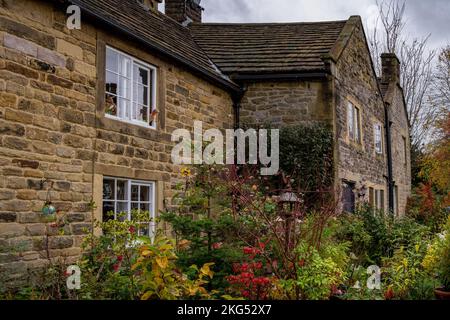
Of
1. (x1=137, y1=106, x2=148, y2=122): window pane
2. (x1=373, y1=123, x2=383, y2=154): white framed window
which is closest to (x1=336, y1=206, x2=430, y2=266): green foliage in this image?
(x1=137, y1=106, x2=148, y2=122): window pane

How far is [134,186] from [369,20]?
3250 centimetres

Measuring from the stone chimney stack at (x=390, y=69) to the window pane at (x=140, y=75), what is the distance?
16.4 meters

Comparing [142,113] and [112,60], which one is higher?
[112,60]

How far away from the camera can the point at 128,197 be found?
9.91 metres

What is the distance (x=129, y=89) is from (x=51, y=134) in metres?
2.42

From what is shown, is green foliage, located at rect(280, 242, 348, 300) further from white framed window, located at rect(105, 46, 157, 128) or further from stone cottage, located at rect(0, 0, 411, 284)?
white framed window, located at rect(105, 46, 157, 128)

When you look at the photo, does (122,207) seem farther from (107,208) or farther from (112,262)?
(112,262)

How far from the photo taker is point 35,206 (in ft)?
25.6

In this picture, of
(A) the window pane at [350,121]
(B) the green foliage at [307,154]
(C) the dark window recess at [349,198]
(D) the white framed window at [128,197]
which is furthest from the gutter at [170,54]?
(C) the dark window recess at [349,198]

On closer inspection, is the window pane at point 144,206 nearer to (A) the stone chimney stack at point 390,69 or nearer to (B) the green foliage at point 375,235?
(B) the green foliage at point 375,235

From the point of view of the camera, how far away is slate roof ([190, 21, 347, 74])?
1450cm

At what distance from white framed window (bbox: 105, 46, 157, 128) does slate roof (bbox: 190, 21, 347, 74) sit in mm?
4240

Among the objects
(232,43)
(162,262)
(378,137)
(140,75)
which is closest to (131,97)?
(140,75)

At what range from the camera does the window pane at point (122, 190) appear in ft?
32.2
